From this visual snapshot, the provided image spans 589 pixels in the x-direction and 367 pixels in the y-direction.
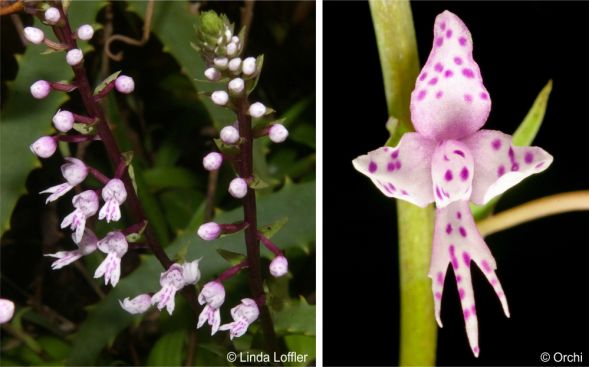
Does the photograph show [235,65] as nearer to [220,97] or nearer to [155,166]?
[220,97]

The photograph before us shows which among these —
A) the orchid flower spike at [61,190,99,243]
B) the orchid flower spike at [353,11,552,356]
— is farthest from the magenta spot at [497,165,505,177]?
the orchid flower spike at [61,190,99,243]

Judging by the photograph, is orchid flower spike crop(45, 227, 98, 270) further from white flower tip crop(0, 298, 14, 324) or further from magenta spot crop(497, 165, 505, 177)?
magenta spot crop(497, 165, 505, 177)

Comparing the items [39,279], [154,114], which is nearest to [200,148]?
[154,114]

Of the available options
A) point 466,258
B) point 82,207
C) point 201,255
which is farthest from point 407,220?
point 82,207

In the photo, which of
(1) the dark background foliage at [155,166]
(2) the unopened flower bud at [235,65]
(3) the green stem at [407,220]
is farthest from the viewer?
(1) the dark background foliage at [155,166]

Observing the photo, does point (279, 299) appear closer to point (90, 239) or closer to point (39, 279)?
point (90, 239)

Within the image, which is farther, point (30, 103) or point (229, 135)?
point (30, 103)

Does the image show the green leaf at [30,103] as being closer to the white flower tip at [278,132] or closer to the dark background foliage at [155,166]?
the dark background foliage at [155,166]

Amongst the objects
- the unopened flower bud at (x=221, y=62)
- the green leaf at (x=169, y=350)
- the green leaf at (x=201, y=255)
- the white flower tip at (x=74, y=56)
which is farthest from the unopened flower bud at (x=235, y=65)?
the green leaf at (x=169, y=350)
